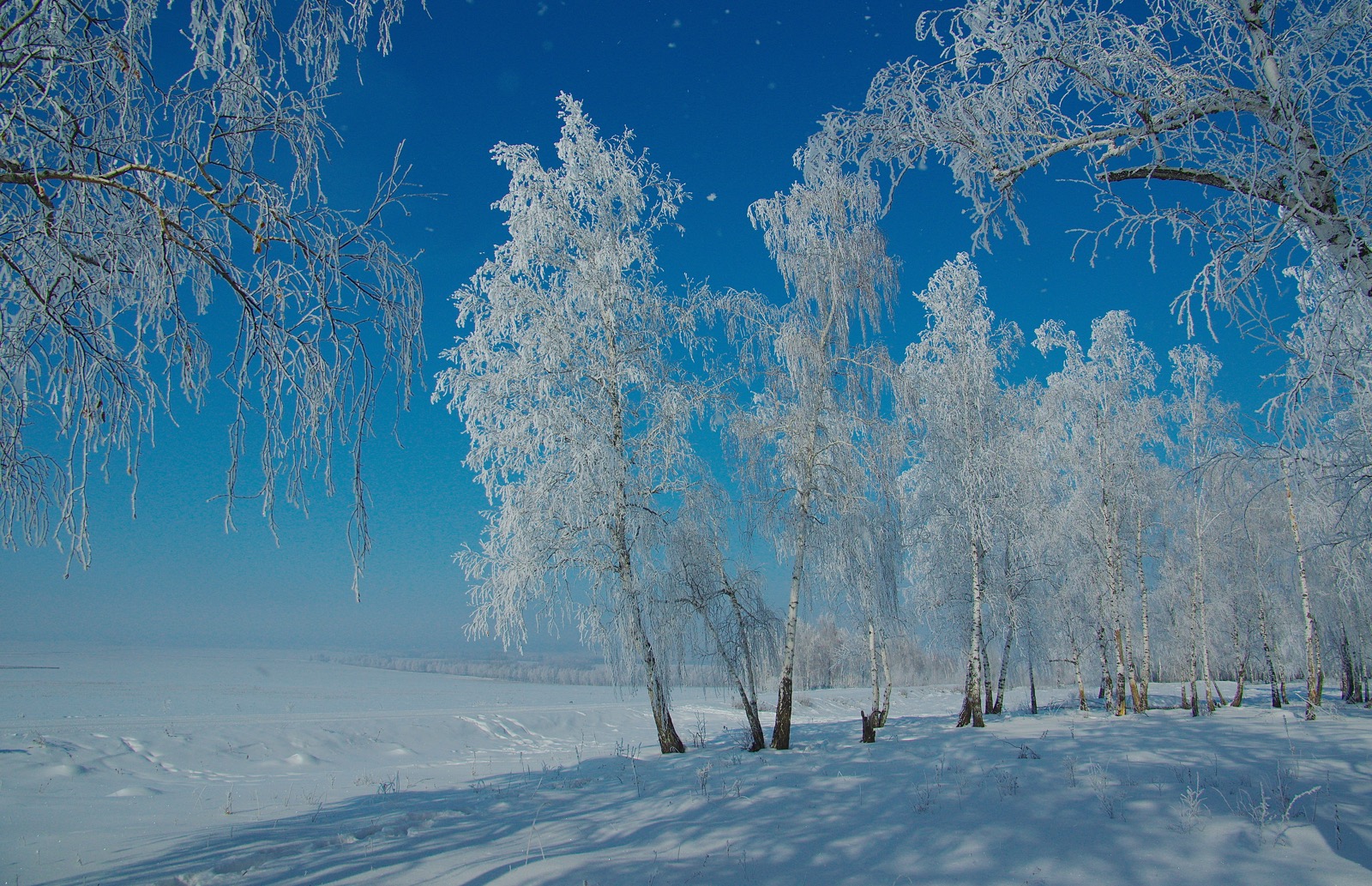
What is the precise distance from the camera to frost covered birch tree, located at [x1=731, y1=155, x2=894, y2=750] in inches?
421

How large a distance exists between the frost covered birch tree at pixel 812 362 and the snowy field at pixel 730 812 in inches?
151

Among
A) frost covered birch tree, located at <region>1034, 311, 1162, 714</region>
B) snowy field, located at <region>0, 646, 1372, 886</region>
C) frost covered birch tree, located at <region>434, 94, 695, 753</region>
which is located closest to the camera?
snowy field, located at <region>0, 646, 1372, 886</region>

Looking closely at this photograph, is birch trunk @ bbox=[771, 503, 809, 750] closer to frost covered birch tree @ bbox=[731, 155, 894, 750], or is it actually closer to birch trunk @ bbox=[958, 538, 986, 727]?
frost covered birch tree @ bbox=[731, 155, 894, 750]

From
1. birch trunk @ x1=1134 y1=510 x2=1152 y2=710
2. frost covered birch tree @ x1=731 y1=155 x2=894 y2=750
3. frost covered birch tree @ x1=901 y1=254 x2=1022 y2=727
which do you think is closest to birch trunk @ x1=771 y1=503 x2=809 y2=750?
frost covered birch tree @ x1=731 y1=155 x2=894 y2=750

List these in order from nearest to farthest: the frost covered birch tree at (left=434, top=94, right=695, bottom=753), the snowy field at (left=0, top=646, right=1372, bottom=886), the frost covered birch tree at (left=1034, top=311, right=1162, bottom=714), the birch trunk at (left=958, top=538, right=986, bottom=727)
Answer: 1. the snowy field at (left=0, top=646, right=1372, bottom=886)
2. the frost covered birch tree at (left=434, top=94, right=695, bottom=753)
3. the birch trunk at (left=958, top=538, right=986, bottom=727)
4. the frost covered birch tree at (left=1034, top=311, right=1162, bottom=714)

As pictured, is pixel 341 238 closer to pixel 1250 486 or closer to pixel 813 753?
pixel 813 753

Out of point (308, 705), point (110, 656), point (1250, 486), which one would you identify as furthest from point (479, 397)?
point (110, 656)

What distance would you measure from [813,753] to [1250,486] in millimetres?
16920

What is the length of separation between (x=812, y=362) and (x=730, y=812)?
748 centimetres

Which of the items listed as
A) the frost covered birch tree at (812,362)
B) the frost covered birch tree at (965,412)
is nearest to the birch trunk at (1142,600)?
the frost covered birch tree at (965,412)

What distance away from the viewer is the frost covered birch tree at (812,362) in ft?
35.1

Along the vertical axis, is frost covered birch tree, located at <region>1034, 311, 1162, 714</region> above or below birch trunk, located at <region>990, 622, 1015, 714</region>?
above

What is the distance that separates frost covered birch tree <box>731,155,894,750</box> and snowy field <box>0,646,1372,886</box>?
384cm

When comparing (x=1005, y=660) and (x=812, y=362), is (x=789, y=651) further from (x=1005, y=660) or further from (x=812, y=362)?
(x=1005, y=660)
